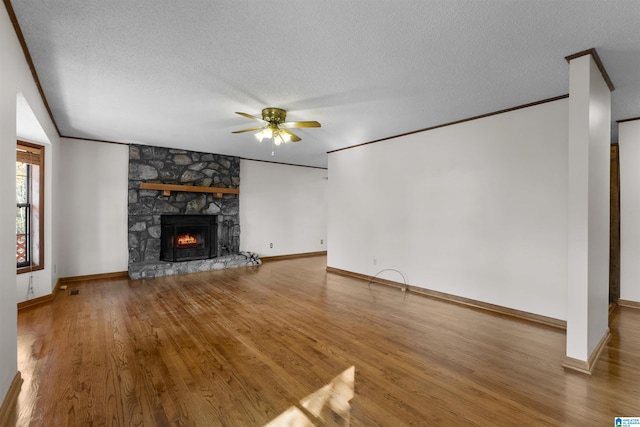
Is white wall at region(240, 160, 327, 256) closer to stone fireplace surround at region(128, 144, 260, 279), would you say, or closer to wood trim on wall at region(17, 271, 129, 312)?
stone fireplace surround at region(128, 144, 260, 279)

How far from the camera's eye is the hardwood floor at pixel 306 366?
1.87 metres

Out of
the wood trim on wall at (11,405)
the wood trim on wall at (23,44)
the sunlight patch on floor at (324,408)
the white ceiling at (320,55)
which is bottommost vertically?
the sunlight patch on floor at (324,408)

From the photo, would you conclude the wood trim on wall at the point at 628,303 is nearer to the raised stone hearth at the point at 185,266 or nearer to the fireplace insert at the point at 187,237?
the raised stone hearth at the point at 185,266

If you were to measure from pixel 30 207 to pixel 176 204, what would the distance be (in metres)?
2.36

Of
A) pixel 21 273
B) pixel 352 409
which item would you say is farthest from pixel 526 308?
pixel 21 273

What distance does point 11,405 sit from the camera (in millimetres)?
1899

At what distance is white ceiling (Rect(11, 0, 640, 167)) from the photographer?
1964 millimetres

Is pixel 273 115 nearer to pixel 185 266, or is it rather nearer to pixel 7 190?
pixel 7 190

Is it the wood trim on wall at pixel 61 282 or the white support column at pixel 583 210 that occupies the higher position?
the white support column at pixel 583 210

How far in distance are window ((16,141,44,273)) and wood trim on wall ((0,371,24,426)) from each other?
2686mm

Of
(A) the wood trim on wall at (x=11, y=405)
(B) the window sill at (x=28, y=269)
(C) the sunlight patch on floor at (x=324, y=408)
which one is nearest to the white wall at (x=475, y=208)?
(C) the sunlight patch on floor at (x=324, y=408)

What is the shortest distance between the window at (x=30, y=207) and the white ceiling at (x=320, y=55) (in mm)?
699

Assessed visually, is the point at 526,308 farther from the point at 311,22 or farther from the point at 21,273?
the point at 21,273

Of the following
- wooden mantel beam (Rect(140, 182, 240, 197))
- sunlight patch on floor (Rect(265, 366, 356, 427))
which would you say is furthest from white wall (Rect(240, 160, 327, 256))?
sunlight patch on floor (Rect(265, 366, 356, 427))
